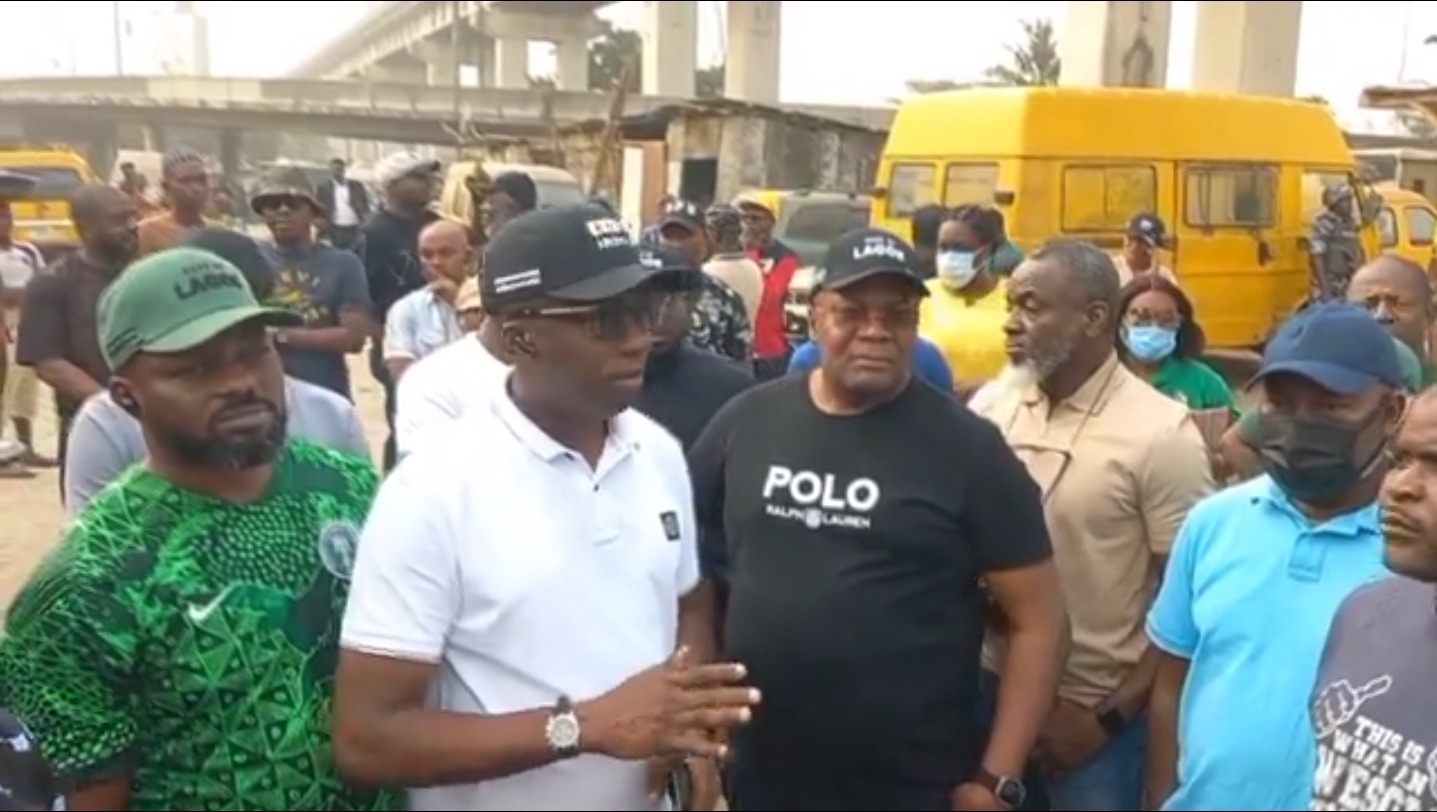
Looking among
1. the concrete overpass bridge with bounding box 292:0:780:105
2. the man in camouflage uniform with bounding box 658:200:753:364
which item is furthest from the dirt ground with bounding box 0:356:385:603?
the concrete overpass bridge with bounding box 292:0:780:105

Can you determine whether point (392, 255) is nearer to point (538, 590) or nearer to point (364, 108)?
point (538, 590)

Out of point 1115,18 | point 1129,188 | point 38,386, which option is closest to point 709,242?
point 1129,188

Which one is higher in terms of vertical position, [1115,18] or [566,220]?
[1115,18]

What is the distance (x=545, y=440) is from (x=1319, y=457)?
1317mm

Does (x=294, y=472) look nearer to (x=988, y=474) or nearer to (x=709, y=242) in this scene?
(x=988, y=474)

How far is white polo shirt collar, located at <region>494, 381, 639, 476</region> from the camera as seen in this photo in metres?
2.24

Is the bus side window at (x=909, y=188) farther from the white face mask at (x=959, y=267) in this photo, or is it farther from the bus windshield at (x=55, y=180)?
the bus windshield at (x=55, y=180)

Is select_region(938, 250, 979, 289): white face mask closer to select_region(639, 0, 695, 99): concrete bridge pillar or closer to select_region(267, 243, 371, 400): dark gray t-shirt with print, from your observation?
select_region(267, 243, 371, 400): dark gray t-shirt with print

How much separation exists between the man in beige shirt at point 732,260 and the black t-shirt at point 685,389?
357 centimetres

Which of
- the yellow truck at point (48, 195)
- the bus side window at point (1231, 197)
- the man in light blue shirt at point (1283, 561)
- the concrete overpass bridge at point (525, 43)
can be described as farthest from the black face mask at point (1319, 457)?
the concrete overpass bridge at point (525, 43)

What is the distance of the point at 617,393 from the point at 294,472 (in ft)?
1.65

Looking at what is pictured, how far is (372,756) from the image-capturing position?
207 cm

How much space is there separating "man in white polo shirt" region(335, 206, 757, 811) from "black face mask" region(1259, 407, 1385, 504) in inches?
42.1

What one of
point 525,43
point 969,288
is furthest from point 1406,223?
point 525,43
